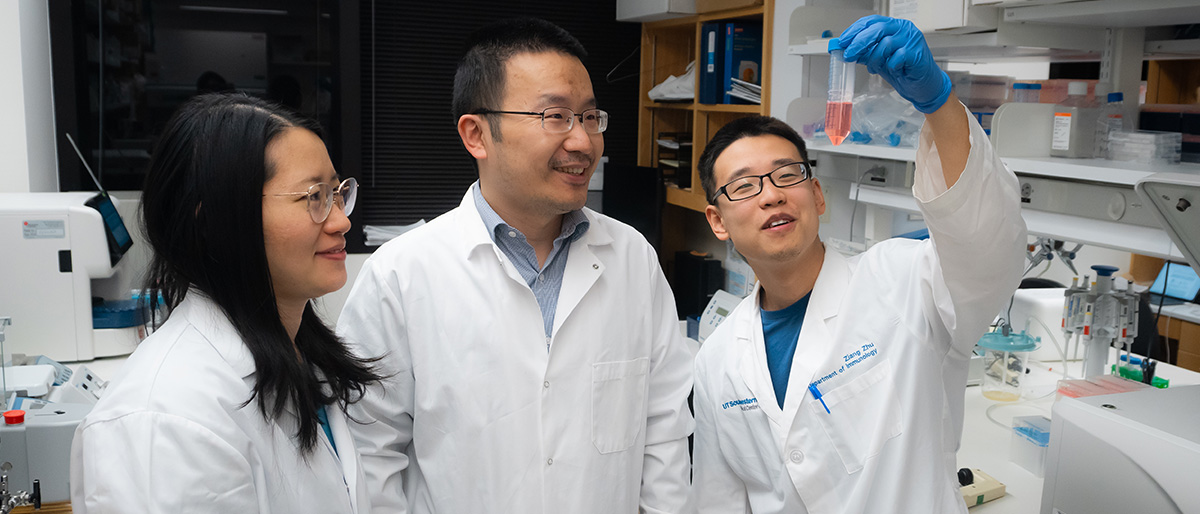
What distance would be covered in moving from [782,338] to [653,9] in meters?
2.09

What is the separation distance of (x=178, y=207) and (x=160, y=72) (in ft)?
9.61

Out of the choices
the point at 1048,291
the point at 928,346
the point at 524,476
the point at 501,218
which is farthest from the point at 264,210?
the point at 1048,291

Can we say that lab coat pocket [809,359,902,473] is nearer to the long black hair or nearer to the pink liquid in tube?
the pink liquid in tube

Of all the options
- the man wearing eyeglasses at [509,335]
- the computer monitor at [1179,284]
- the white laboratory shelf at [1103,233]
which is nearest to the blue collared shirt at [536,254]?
the man wearing eyeglasses at [509,335]

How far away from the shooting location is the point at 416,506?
4.63ft

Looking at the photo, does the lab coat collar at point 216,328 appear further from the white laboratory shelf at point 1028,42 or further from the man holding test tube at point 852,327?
the white laboratory shelf at point 1028,42

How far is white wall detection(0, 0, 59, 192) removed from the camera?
10.2ft

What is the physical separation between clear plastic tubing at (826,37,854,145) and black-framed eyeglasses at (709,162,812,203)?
0.08 m

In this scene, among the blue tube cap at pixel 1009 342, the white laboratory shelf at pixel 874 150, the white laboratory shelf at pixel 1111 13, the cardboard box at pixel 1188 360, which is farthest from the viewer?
the cardboard box at pixel 1188 360

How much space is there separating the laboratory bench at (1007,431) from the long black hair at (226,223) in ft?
4.49

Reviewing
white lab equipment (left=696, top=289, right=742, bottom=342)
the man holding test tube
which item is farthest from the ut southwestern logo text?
white lab equipment (left=696, top=289, right=742, bottom=342)

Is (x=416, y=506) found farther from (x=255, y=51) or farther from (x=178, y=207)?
(x=255, y=51)

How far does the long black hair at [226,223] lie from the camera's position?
3.23ft

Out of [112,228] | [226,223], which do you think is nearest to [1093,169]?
[226,223]
